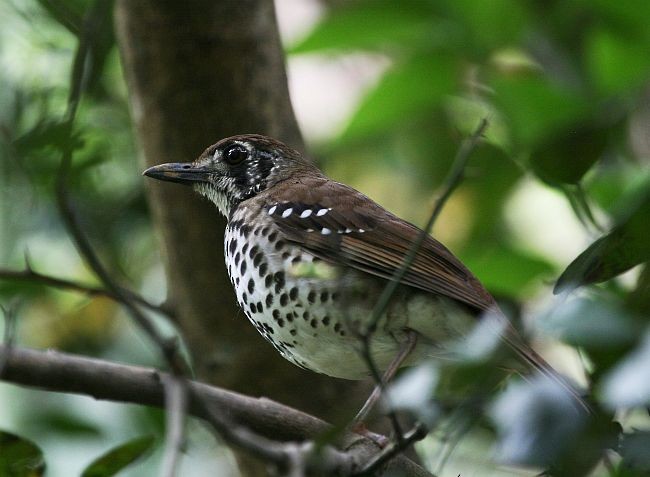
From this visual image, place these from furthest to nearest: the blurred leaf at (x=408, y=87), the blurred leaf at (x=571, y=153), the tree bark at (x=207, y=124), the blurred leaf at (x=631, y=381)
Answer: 1. the blurred leaf at (x=408, y=87)
2. the tree bark at (x=207, y=124)
3. the blurred leaf at (x=571, y=153)
4. the blurred leaf at (x=631, y=381)

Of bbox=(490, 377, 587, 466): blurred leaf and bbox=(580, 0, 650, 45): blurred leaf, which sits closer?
bbox=(490, 377, 587, 466): blurred leaf

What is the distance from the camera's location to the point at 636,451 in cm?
184

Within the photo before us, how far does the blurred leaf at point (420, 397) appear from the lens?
198 cm

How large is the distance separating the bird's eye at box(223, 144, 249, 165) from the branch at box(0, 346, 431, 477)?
1.22 metres

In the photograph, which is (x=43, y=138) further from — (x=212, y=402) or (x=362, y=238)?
(x=362, y=238)

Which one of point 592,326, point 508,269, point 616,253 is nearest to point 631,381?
point 592,326

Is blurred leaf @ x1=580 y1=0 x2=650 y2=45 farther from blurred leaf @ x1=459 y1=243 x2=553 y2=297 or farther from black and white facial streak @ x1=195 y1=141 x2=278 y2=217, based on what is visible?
black and white facial streak @ x1=195 y1=141 x2=278 y2=217

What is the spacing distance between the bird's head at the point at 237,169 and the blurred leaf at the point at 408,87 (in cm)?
67

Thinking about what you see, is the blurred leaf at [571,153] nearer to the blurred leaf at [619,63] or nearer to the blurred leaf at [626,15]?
the blurred leaf at [626,15]

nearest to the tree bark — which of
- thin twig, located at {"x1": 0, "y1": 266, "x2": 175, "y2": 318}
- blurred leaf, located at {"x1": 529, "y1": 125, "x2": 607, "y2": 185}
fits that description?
thin twig, located at {"x1": 0, "y1": 266, "x2": 175, "y2": 318}

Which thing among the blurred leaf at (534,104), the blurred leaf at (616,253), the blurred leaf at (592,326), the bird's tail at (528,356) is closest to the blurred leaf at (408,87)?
the blurred leaf at (534,104)

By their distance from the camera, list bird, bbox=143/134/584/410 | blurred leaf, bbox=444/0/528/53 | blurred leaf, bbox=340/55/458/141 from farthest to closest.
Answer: blurred leaf, bbox=340/55/458/141 → blurred leaf, bbox=444/0/528/53 → bird, bbox=143/134/584/410

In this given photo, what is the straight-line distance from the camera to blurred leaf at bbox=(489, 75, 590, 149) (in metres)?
3.91

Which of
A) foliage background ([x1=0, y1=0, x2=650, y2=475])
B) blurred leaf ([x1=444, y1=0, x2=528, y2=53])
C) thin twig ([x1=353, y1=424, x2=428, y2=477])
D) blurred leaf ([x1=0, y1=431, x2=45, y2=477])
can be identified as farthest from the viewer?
blurred leaf ([x1=444, y1=0, x2=528, y2=53])
